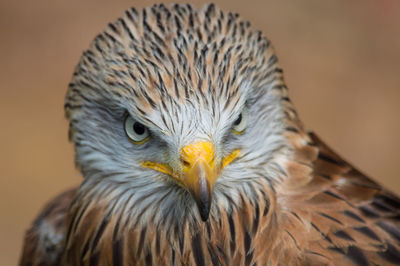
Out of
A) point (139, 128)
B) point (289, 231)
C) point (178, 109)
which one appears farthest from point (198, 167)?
point (289, 231)

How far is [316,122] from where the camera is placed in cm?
647

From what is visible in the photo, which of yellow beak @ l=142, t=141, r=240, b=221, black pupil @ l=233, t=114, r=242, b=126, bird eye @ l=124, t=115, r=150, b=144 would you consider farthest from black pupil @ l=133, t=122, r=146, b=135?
black pupil @ l=233, t=114, r=242, b=126

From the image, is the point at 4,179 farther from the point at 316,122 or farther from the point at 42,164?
the point at 316,122

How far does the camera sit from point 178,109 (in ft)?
7.64

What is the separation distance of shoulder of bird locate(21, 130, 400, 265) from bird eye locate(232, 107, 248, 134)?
0.88 feet

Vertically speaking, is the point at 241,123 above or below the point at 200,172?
above

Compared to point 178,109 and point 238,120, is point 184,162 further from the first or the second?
point 238,120

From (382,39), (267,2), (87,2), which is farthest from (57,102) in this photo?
(382,39)

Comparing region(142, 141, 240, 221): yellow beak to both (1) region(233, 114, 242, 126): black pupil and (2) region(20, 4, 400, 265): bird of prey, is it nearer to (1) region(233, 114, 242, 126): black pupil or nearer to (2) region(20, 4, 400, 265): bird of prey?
(2) region(20, 4, 400, 265): bird of prey

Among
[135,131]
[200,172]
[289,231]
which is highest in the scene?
[135,131]

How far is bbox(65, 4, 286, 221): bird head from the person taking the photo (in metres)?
2.33

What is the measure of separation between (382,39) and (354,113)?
3.22 ft

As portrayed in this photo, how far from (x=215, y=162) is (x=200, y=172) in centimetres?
9

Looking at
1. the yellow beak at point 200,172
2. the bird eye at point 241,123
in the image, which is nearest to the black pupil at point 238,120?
the bird eye at point 241,123
